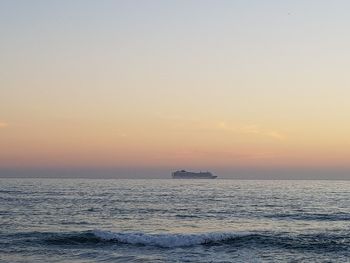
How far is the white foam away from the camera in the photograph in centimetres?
3178

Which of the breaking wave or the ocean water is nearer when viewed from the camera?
the ocean water

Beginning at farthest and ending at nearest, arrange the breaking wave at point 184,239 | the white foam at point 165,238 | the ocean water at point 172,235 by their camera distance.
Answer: the white foam at point 165,238 → the breaking wave at point 184,239 → the ocean water at point 172,235

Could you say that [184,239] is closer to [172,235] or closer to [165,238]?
[172,235]

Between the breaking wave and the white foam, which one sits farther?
the white foam

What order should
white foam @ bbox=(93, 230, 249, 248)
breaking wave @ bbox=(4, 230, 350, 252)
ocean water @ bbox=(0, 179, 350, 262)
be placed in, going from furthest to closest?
white foam @ bbox=(93, 230, 249, 248) < breaking wave @ bbox=(4, 230, 350, 252) < ocean water @ bbox=(0, 179, 350, 262)

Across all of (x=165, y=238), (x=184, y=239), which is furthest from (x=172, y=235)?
(x=184, y=239)

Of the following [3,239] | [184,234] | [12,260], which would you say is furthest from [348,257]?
[3,239]

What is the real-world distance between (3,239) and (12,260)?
748 cm

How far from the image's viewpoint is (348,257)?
89.4 feet

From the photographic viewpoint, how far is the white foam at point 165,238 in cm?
3178

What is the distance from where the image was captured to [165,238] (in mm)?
32562

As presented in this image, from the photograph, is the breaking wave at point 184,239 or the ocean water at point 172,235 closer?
the ocean water at point 172,235

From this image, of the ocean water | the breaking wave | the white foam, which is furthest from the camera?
the white foam

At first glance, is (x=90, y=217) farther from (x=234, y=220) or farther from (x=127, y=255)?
(x=127, y=255)
